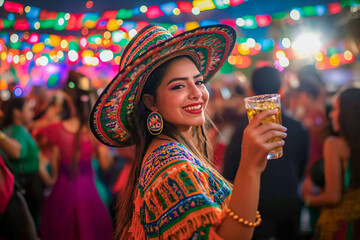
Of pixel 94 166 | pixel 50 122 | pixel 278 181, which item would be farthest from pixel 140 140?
pixel 50 122

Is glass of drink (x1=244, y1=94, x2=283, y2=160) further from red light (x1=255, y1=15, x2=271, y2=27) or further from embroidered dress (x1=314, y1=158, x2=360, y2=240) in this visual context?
red light (x1=255, y1=15, x2=271, y2=27)

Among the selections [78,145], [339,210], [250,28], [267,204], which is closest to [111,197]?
[78,145]

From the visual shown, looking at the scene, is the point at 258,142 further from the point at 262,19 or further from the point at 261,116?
the point at 262,19

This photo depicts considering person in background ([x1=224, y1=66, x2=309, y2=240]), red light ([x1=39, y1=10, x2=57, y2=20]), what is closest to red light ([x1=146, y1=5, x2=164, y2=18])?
red light ([x1=39, y1=10, x2=57, y2=20])

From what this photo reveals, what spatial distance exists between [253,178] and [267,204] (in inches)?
82.0

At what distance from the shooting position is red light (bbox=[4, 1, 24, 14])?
6.82 meters

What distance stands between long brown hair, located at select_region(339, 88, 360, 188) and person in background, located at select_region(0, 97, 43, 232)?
3931 millimetres

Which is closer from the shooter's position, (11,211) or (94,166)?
(11,211)

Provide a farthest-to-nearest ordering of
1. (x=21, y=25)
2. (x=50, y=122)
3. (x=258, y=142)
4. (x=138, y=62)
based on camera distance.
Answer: (x=21, y=25), (x=50, y=122), (x=138, y=62), (x=258, y=142)

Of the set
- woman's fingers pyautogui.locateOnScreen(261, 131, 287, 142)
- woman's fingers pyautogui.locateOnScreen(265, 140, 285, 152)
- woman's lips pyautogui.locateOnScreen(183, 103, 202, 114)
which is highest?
woman's lips pyautogui.locateOnScreen(183, 103, 202, 114)

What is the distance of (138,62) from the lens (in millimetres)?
1688

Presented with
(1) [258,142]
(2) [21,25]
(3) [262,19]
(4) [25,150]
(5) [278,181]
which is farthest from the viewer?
(3) [262,19]

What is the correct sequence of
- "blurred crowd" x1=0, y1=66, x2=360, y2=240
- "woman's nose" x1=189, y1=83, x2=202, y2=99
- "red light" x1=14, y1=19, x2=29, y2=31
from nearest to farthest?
"woman's nose" x1=189, y1=83, x2=202, y2=99 < "blurred crowd" x1=0, y1=66, x2=360, y2=240 < "red light" x1=14, y1=19, x2=29, y2=31

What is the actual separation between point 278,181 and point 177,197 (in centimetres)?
213
